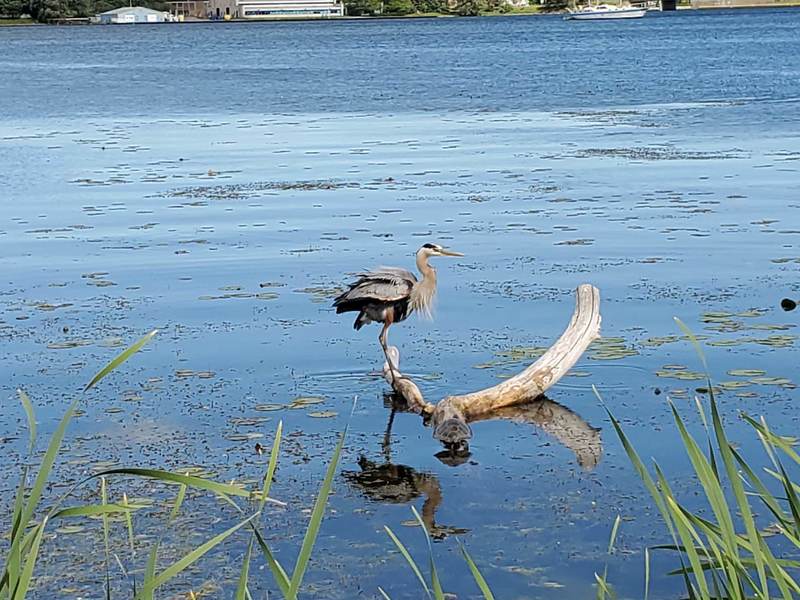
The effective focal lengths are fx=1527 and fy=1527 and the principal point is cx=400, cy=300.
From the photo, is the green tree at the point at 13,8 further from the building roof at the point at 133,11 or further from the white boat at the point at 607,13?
the white boat at the point at 607,13

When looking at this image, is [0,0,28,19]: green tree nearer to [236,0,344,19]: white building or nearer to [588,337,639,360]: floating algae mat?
[236,0,344,19]: white building

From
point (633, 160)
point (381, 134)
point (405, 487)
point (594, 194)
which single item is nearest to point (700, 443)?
point (405, 487)

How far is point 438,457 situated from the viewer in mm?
7480

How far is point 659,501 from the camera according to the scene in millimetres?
3275

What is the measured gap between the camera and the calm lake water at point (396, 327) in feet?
21.2

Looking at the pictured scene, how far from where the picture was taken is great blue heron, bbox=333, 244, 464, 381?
8.57 meters

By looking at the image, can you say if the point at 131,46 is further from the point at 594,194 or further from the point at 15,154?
the point at 594,194

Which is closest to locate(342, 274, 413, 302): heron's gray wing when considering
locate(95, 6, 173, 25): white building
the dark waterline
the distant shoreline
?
the dark waterline

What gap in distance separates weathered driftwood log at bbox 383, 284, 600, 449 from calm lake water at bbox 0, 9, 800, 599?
4.2 inches

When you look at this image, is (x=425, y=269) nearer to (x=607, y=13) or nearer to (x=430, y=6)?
(x=607, y=13)

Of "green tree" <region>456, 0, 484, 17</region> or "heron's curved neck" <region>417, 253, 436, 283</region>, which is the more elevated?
Answer: "heron's curved neck" <region>417, 253, 436, 283</region>

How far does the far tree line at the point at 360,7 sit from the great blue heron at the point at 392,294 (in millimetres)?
132338

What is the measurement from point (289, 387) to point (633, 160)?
1182cm

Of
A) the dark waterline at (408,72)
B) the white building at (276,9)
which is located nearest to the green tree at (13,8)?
the white building at (276,9)
